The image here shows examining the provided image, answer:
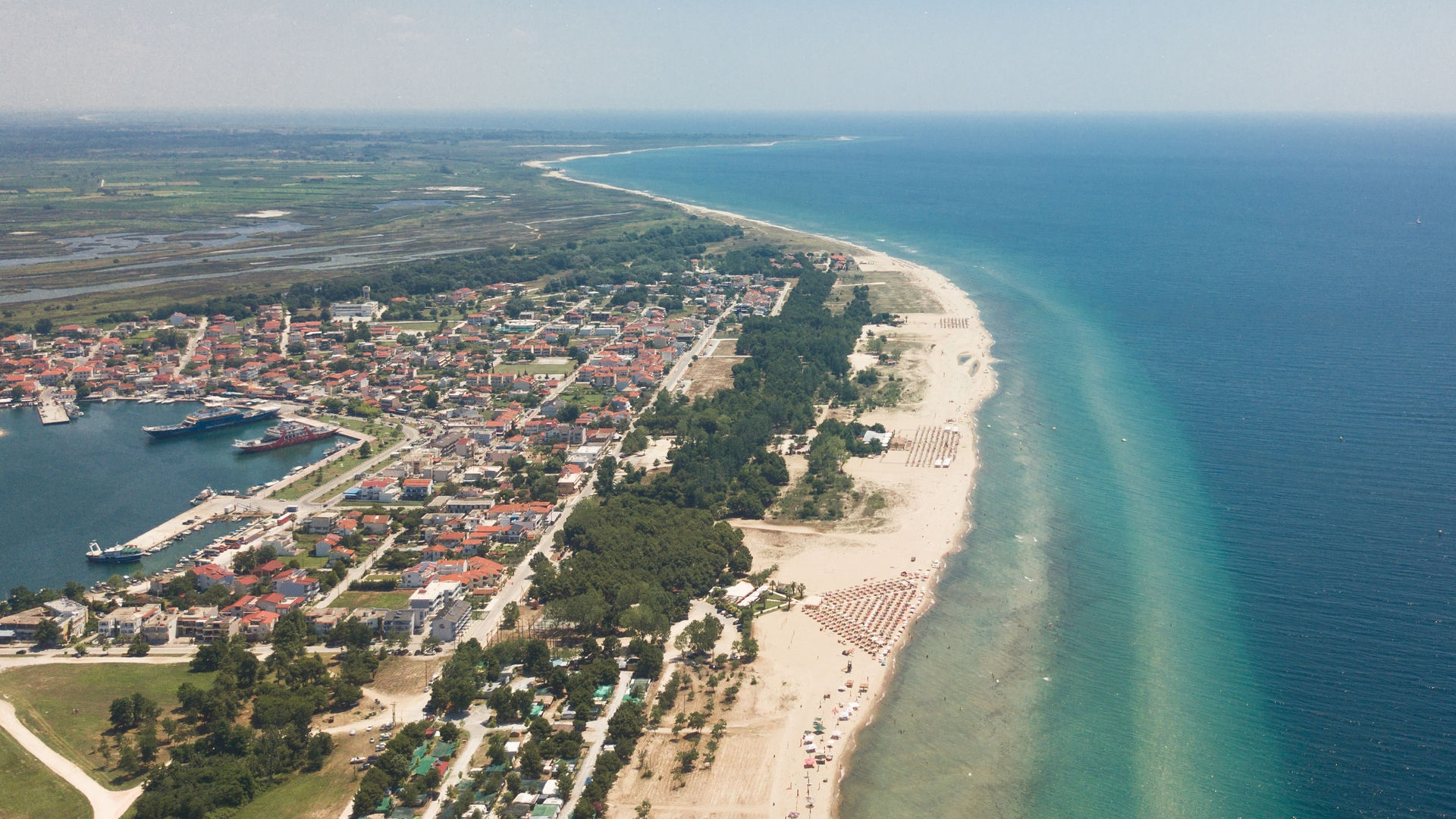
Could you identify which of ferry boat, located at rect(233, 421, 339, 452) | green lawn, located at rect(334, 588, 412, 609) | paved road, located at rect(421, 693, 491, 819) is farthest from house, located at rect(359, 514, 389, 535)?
paved road, located at rect(421, 693, 491, 819)

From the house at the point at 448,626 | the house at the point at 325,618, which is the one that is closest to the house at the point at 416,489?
the house at the point at 325,618

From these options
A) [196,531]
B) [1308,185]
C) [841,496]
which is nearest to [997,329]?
[841,496]

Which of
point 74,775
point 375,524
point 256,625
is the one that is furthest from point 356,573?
point 74,775

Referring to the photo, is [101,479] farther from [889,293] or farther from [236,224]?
[236,224]

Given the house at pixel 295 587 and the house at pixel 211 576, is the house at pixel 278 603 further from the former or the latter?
the house at pixel 211 576

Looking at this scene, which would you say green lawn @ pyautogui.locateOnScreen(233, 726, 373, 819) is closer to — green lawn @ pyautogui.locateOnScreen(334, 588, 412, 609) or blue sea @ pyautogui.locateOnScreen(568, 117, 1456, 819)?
green lawn @ pyautogui.locateOnScreen(334, 588, 412, 609)

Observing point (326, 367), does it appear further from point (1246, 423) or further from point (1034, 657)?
point (1246, 423)
